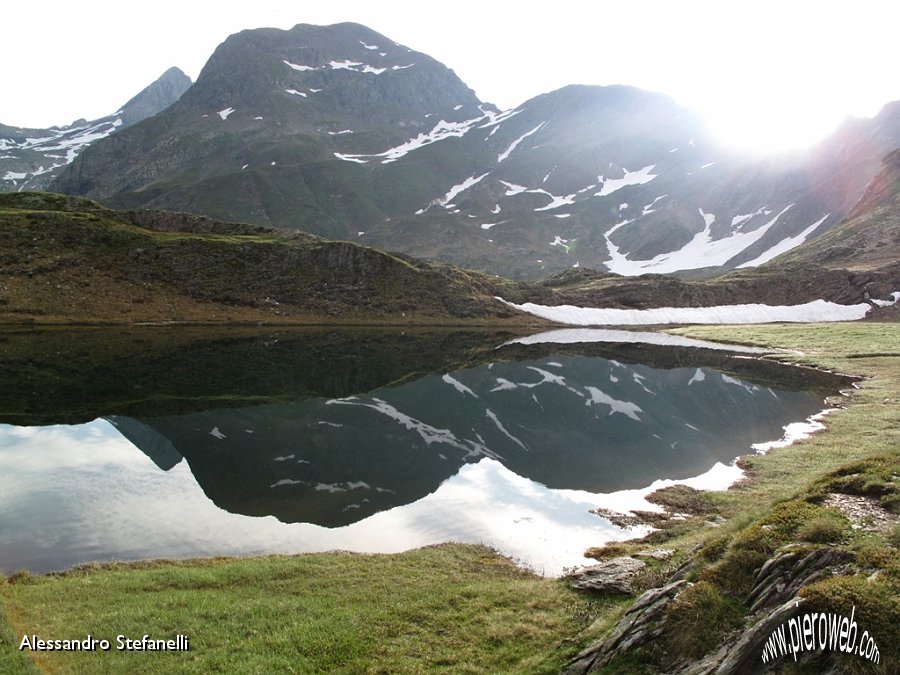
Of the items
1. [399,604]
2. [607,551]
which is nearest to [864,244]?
[607,551]

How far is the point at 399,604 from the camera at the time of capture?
1542 centimetres

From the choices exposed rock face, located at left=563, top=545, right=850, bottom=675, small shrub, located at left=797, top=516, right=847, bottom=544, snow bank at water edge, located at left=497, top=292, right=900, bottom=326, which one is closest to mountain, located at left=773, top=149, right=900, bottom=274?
snow bank at water edge, located at left=497, top=292, right=900, bottom=326

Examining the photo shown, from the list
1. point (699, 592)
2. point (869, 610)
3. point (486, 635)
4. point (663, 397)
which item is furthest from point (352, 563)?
point (663, 397)

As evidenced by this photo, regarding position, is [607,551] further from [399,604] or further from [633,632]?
[633,632]

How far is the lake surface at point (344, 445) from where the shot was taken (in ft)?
73.2

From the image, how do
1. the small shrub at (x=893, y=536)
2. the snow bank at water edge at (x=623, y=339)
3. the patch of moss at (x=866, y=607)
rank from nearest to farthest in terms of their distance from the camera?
the patch of moss at (x=866, y=607)
the small shrub at (x=893, y=536)
the snow bank at water edge at (x=623, y=339)

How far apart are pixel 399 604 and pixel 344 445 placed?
20878 mm

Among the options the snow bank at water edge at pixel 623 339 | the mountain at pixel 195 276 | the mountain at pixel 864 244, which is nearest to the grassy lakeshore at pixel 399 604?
the snow bank at water edge at pixel 623 339

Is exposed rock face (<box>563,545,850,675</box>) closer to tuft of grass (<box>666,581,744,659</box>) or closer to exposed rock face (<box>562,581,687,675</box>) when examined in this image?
exposed rock face (<box>562,581,687,675</box>)

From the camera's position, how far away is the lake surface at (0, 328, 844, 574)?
878 inches

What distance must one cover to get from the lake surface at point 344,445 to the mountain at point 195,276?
31.1 m

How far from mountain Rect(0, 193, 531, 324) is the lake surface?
31.1 metres

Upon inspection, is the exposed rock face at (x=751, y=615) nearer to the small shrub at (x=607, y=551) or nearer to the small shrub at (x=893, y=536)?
the small shrub at (x=893, y=536)

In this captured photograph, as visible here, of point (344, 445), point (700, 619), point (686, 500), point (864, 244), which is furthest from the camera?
point (864, 244)
